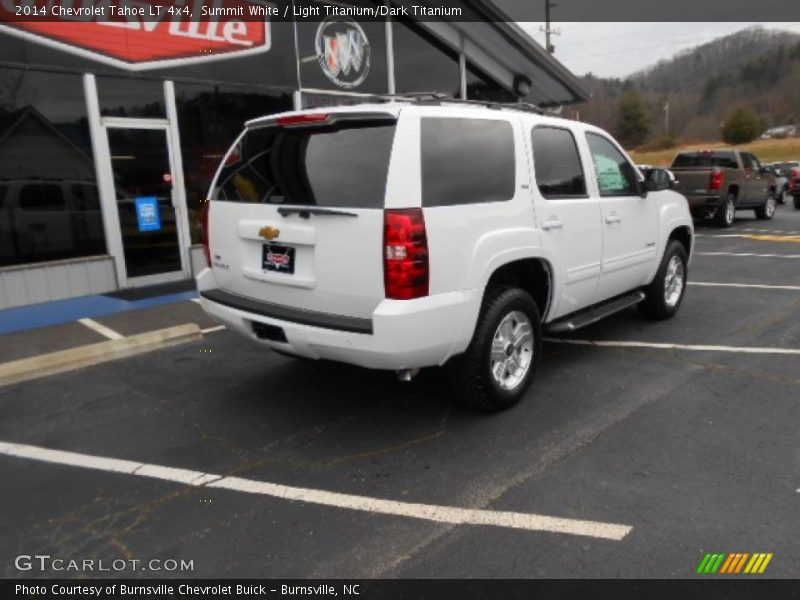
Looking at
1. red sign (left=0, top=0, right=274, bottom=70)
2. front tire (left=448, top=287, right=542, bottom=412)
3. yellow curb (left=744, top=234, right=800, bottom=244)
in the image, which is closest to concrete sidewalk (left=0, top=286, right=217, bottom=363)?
red sign (left=0, top=0, right=274, bottom=70)

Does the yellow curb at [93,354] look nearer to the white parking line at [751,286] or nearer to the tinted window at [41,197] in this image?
the tinted window at [41,197]

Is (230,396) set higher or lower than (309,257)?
lower

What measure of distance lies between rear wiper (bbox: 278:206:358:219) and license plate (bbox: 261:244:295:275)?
219mm

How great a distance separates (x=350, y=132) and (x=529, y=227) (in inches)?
54.1

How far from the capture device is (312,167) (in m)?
3.82

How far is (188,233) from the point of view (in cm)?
907

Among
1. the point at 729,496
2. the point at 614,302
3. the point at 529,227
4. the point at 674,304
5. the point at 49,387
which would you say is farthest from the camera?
the point at 674,304

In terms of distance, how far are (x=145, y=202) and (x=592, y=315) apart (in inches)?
248

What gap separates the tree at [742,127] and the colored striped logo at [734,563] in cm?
8768

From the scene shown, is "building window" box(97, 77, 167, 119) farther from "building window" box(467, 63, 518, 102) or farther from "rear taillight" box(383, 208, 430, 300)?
"building window" box(467, 63, 518, 102)

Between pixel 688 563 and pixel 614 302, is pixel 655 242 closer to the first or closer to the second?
Result: pixel 614 302

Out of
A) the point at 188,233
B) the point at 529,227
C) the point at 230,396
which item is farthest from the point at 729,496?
the point at 188,233

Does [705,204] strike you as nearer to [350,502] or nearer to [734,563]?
[734,563]

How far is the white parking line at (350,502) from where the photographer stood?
2.95 m
